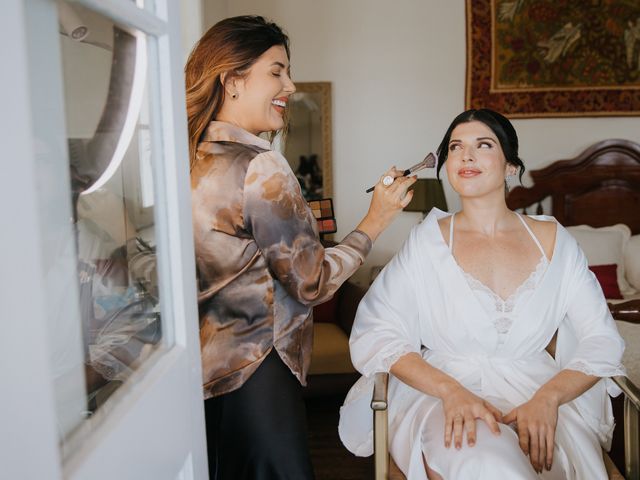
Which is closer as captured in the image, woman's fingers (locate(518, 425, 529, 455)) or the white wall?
woman's fingers (locate(518, 425, 529, 455))

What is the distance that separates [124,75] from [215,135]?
0.48 m

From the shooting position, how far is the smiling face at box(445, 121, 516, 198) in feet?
6.07

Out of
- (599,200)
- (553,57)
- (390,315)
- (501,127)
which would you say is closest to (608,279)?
(599,200)

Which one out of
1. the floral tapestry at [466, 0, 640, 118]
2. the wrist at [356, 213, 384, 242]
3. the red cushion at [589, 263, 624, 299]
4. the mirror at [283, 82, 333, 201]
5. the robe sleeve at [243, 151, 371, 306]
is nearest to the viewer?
the robe sleeve at [243, 151, 371, 306]

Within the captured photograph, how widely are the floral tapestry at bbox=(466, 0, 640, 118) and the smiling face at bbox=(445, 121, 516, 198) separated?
254 cm

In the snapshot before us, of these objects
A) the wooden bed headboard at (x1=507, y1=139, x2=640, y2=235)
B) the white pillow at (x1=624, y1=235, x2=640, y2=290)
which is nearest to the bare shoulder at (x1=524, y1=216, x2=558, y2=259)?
the white pillow at (x1=624, y1=235, x2=640, y2=290)

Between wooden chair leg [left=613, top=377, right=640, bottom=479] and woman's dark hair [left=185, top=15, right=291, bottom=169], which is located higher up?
woman's dark hair [left=185, top=15, right=291, bottom=169]

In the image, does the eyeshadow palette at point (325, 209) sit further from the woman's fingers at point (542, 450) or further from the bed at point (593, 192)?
the bed at point (593, 192)

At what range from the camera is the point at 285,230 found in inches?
53.2

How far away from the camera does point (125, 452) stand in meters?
0.81

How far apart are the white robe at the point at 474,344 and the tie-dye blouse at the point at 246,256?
0.44 m

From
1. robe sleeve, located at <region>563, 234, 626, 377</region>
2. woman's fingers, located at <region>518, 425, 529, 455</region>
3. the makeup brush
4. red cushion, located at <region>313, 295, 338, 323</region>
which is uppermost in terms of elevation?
the makeup brush

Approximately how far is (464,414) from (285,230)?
0.61 m

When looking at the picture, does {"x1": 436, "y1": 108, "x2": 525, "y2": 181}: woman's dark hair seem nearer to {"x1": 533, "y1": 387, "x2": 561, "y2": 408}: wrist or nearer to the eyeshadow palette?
the eyeshadow palette
